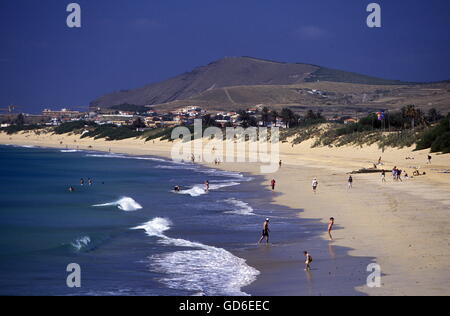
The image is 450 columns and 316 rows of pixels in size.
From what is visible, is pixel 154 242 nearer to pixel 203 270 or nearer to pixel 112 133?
pixel 203 270

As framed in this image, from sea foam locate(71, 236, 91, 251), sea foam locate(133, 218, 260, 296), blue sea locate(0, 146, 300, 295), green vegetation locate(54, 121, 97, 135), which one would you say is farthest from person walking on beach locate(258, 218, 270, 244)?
green vegetation locate(54, 121, 97, 135)

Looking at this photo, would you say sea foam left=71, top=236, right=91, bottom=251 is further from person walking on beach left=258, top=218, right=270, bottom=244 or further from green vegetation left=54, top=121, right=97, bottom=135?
green vegetation left=54, top=121, right=97, bottom=135

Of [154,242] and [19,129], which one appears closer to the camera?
[154,242]

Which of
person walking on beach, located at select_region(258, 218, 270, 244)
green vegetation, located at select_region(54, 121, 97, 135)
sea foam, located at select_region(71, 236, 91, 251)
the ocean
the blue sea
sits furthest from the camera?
green vegetation, located at select_region(54, 121, 97, 135)

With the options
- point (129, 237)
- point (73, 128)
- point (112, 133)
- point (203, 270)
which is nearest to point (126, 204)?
point (129, 237)

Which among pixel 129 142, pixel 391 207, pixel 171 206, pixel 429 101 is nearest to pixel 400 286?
pixel 391 207
